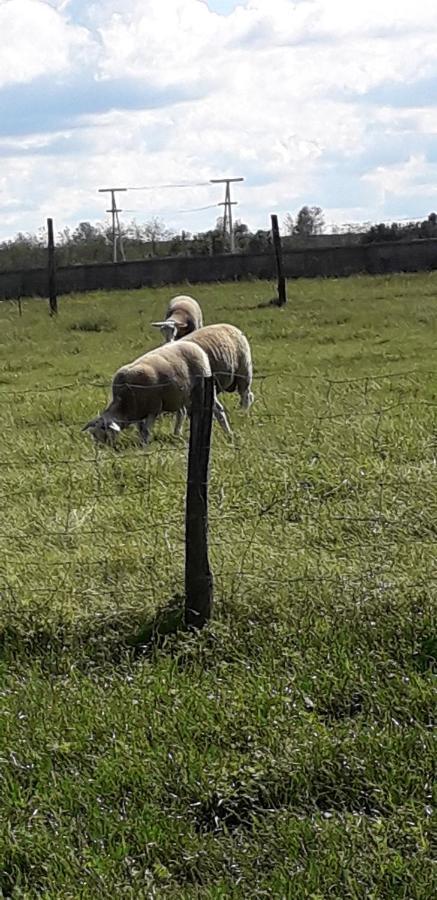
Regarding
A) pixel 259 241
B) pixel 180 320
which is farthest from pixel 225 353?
pixel 259 241

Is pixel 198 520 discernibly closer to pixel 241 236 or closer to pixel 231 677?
pixel 231 677

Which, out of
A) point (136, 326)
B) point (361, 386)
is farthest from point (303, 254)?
point (361, 386)

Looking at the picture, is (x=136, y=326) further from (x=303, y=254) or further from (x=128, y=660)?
(x=128, y=660)

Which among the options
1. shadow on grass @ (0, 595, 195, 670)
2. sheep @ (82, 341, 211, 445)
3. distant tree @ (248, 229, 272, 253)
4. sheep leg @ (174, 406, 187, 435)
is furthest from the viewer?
distant tree @ (248, 229, 272, 253)

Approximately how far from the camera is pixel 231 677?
5141mm

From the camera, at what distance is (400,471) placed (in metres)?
8.37

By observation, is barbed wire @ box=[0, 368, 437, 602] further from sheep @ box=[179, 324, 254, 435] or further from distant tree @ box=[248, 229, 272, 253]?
distant tree @ box=[248, 229, 272, 253]

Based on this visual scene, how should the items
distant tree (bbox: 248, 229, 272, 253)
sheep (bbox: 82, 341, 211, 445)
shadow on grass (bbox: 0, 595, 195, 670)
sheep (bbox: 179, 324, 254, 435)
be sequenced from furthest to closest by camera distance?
1. distant tree (bbox: 248, 229, 272, 253)
2. sheep (bbox: 179, 324, 254, 435)
3. sheep (bbox: 82, 341, 211, 445)
4. shadow on grass (bbox: 0, 595, 195, 670)

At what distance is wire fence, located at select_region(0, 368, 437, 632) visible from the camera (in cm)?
616

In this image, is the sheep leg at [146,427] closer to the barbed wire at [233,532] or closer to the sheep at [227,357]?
the sheep at [227,357]

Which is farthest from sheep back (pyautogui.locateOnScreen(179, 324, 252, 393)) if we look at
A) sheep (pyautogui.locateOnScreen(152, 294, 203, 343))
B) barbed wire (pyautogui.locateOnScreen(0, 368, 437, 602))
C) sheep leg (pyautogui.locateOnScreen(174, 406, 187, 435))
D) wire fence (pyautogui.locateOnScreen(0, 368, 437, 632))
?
sheep (pyautogui.locateOnScreen(152, 294, 203, 343))

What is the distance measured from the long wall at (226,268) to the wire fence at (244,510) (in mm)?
18335

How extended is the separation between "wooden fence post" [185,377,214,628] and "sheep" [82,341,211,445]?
5.59 metres

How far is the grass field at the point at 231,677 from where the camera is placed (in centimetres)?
395
